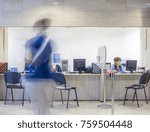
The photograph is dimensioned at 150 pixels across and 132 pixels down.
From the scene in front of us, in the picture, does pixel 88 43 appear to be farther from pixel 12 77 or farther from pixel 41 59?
pixel 41 59

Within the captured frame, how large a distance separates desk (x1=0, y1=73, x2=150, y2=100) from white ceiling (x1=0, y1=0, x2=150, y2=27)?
1.40 m

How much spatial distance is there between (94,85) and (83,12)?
1.88 meters

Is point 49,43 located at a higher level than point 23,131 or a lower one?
higher

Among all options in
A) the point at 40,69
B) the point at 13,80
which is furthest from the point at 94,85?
the point at 40,69

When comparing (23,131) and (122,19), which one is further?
(122,19)

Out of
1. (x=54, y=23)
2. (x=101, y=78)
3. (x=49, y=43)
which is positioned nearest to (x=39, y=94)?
(x=49, y=43)

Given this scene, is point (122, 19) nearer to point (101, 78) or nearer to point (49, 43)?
point (101, 78)

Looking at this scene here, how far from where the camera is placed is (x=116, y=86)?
21.0 feet

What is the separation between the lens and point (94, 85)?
249 inches

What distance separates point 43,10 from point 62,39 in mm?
2165

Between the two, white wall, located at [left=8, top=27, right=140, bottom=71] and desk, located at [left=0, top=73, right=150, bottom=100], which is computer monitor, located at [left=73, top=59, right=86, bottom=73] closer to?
desk, located at [left=0, top=73, right=150, bottom=100]

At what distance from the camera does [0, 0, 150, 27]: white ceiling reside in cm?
680

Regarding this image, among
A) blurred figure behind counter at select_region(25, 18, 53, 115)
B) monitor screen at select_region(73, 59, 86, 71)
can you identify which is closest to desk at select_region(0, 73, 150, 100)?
monitor screen at select_region(73, 59, 86, 71)

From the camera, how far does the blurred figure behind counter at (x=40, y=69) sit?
2703 millimetres
